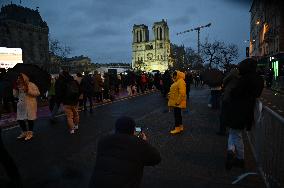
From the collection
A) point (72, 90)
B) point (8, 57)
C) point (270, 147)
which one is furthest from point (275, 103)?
point (270, 147)

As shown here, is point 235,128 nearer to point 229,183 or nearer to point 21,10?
point 229,183

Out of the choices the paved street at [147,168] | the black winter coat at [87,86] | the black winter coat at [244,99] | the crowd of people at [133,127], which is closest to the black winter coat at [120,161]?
the crowd of people at [133,127]

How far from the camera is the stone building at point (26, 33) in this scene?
7456cm

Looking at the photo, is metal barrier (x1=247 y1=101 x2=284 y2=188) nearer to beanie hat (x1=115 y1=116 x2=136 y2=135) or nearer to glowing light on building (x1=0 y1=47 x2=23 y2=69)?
beanie hat (x1=115 y1=116 x2=136 y2=135)

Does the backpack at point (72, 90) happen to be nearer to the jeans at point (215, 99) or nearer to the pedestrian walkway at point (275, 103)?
the jeans at point (215, 99)

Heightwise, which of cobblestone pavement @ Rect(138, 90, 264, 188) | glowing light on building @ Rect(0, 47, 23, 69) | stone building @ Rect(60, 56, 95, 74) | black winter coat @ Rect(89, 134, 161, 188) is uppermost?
stone building @ Rect(60, 56, 95, 74)

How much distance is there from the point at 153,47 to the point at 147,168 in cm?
16222

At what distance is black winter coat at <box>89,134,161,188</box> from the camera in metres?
3.50

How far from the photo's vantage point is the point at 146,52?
558ft

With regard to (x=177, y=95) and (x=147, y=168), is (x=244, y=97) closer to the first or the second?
(x=147, y=168)

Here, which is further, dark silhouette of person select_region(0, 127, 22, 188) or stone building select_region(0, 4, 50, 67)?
stone building select_region(0, 4, 50, 67)

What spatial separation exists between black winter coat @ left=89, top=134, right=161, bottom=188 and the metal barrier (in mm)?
1889

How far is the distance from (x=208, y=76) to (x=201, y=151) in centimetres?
639

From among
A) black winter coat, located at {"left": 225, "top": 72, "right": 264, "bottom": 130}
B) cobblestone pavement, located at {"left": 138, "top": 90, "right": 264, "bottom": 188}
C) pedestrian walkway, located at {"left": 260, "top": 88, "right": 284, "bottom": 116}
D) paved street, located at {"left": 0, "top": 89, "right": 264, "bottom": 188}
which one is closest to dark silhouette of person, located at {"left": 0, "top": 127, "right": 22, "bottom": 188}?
paved street, located at {"left": 0, "top": 89, "right": 264, "bottom": 188}
